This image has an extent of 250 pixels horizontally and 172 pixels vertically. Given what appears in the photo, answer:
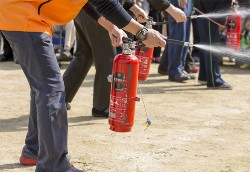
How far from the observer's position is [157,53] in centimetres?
1027

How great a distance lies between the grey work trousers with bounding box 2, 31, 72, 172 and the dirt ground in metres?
0.50

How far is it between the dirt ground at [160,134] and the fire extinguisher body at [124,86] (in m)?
0.42

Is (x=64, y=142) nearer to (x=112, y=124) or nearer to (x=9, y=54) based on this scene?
(x=112, y=124)

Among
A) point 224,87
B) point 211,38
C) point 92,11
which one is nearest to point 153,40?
point 92,11

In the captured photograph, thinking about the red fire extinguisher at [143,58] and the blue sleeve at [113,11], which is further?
the red fire extinguisher at [143,58]

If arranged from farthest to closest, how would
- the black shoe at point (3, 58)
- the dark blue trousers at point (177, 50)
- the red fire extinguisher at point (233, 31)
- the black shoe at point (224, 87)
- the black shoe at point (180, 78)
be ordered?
the black shoe at point (3, 58)
the red fire extinguisher at point (233, 31)
the black shoe at point (180, 78)
the dark blue trousers at point (177, 50)
the black shoe at point (224, 87)

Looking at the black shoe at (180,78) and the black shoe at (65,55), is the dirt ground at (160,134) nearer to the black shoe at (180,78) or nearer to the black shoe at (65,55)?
the black shoe at (180,78)

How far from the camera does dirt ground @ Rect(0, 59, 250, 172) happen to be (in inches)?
173

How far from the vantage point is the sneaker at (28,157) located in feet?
14.1

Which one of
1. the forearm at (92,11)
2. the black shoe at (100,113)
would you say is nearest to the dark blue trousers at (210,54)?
the black shoe at (100,113)

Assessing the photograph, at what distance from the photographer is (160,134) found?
17.2 ft

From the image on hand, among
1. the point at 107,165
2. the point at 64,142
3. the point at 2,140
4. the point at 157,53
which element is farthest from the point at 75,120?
the point at 157,53

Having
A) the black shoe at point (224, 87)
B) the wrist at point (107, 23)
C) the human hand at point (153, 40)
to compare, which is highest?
the wrist at point (107, 23)

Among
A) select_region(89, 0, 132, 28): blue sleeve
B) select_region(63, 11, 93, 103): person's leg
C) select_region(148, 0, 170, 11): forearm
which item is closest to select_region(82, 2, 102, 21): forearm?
select_region(89, 0, 132, 28): blue sleeve
